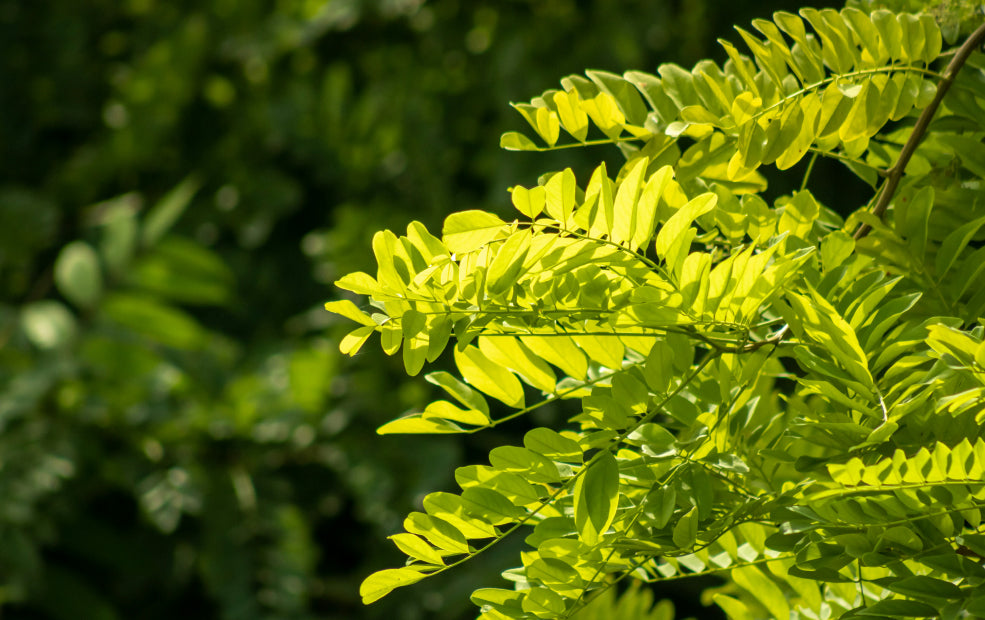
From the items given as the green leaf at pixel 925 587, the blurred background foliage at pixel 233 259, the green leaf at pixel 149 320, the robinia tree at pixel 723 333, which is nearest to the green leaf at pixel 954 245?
the robinia tree at pixel 723 333

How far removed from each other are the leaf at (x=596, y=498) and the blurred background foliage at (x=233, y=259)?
0.90m

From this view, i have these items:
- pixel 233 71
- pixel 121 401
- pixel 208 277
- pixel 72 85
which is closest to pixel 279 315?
pixel 208 277

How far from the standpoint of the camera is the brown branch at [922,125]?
30cm

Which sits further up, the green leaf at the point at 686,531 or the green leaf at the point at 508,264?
the green leaf at the point at 508,264

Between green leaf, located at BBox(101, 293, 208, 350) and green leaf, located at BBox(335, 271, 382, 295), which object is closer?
green leaf, located at BBox(335, 271, 382, 295)

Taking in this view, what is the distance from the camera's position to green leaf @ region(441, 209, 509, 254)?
27cm

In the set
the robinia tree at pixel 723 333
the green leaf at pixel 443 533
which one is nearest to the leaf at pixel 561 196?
the robinia tree at pixel 723 333

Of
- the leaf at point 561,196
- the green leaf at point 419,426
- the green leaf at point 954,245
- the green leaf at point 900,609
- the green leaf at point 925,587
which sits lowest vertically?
the green leaf at point 900,609

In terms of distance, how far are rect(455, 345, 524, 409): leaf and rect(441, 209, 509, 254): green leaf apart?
51mm

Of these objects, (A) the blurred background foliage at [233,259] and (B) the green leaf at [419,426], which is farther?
(A) the blurred background foliage at [233,259]

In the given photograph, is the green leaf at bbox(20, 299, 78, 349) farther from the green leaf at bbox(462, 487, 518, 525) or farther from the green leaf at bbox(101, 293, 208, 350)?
the green leaf at bbox(462, 487, 518, 525)

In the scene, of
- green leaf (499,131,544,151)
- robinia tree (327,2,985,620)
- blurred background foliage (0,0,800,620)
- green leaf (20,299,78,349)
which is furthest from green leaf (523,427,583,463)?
green leaf (20,299,78,349)

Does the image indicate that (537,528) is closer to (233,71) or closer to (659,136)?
(659,136)

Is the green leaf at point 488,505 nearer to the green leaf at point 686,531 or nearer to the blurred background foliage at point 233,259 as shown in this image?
the green leaf at point 686,531
